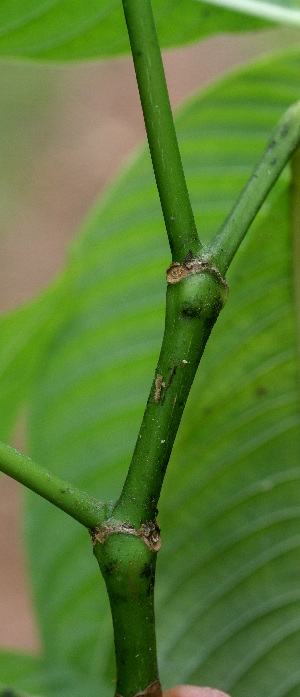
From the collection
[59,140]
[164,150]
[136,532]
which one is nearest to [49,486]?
[136,532]

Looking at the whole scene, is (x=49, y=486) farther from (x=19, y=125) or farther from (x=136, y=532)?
(x=19, y=125)

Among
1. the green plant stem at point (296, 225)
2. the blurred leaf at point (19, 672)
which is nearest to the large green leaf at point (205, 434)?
the green plant stem at point (296, 225)

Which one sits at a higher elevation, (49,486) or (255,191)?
(255,191)

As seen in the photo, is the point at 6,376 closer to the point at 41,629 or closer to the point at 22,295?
the point at 41,629

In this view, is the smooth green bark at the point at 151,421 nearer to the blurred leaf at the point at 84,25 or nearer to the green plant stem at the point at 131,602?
the green plant stem at the point at 131,602

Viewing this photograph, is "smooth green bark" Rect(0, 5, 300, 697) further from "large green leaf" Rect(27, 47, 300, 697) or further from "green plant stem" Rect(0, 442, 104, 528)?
"large green leaf" Rect(27, 47, 300, 697)

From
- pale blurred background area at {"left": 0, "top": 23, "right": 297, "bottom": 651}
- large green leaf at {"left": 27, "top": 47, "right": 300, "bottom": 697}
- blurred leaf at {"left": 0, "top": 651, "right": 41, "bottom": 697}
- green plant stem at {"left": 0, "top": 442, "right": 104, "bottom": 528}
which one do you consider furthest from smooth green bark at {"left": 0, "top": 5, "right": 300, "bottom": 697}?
pale blurred background area at {"left": 0, "top": 23, "right": 297, "bottom": 651}
